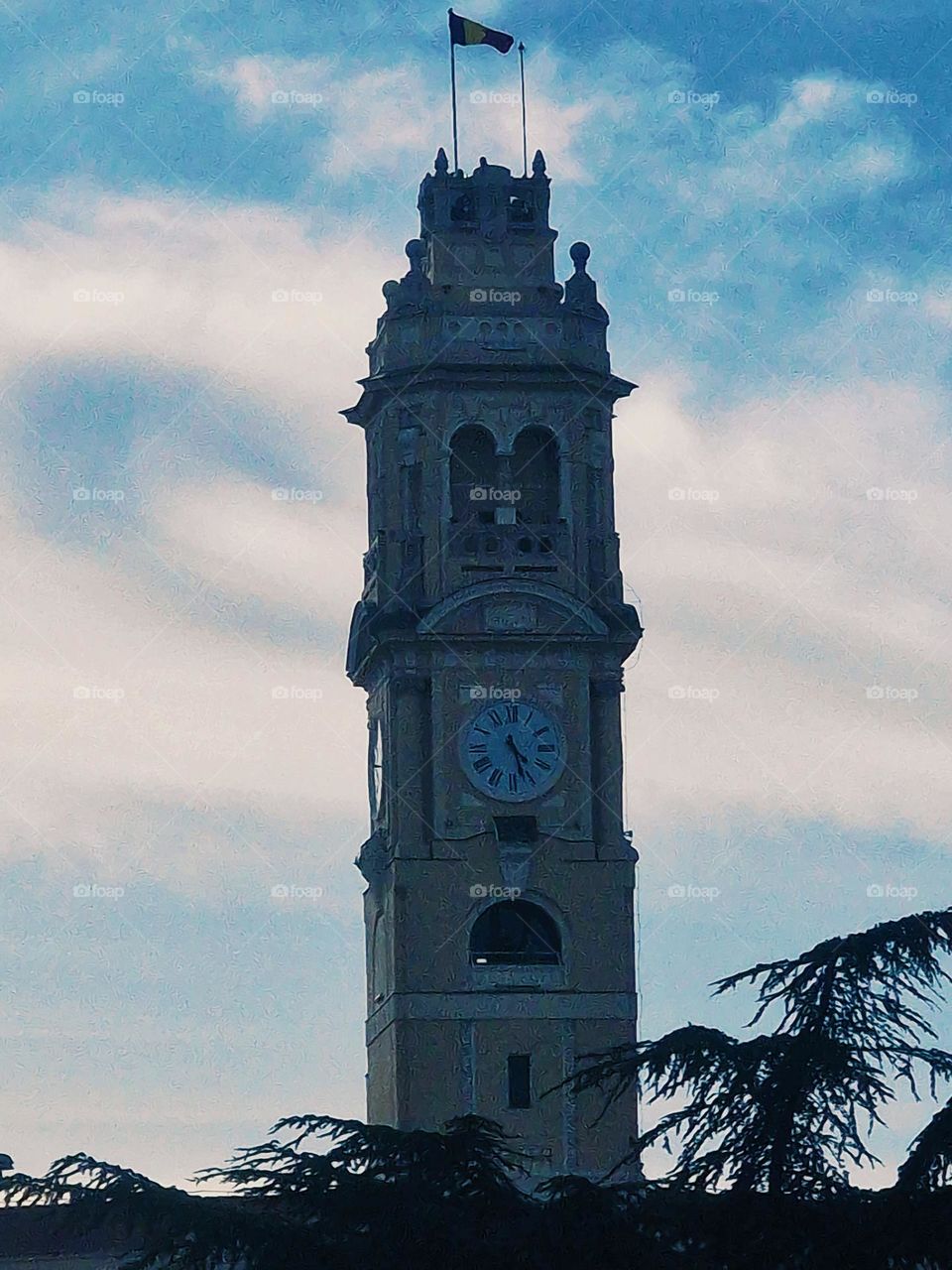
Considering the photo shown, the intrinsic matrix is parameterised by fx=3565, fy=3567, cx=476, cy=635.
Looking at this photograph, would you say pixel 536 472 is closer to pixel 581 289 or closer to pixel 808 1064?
pixel 581 289

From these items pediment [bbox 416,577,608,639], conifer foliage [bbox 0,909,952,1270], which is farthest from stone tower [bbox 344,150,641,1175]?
conifer foliage [bbox 0,909,952,1270]

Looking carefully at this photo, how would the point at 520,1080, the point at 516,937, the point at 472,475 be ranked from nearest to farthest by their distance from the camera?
1. the point at 520,1080
2. the point at 516,937
3. the point at 472,475

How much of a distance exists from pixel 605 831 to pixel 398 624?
6.69 metres

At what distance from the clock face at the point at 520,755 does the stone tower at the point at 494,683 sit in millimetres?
50

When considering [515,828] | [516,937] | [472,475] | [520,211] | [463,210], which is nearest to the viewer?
[515,828]

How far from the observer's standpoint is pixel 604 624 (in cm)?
8131

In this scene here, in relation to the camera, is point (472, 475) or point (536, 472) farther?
point (536, 472)

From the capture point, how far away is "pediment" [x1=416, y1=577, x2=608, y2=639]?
80875 millimetres

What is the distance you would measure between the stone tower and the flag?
5130mm

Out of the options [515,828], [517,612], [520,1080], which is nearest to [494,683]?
[517,612]

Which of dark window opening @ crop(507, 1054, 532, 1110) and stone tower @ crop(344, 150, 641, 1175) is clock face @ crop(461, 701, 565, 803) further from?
dark window opening @ crop(507, 1054, 532, 1110)

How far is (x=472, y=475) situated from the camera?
3265 inches

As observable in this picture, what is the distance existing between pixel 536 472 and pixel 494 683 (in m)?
5.38

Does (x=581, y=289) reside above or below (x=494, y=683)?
above
